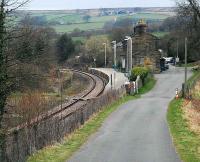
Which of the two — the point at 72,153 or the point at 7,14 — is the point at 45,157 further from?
the point at 7,14

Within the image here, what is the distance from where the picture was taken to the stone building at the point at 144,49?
289ft

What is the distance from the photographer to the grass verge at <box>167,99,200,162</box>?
2148 centimetres

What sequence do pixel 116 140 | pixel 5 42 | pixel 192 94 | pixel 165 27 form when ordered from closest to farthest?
pixel 5 42
pixel 116 140
pixel 192 94
pixel 165 27

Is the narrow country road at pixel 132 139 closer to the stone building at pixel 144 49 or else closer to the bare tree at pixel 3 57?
the bare tree at pixel 3 57

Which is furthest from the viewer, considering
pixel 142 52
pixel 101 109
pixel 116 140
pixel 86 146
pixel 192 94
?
pixel 142 52

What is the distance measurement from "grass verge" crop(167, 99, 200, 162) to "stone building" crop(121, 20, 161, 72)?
4916 cm

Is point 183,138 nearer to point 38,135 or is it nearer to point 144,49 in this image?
point 38,135

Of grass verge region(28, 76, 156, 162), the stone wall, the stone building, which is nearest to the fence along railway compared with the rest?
the stone wall

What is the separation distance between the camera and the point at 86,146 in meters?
23.8

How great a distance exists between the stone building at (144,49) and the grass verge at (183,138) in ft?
161

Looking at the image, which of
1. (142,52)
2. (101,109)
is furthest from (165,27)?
(101,109)

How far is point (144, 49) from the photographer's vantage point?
8812 cm

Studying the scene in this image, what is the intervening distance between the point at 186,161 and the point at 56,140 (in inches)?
250

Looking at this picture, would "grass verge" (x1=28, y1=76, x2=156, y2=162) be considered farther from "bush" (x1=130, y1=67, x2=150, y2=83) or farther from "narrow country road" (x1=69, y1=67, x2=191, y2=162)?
"bush" (x1=130, y1=67, x2=150, y2=83)
